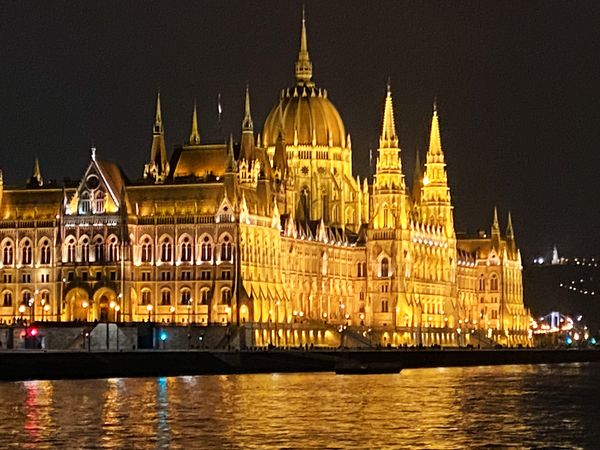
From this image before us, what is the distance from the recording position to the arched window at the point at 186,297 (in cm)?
18488

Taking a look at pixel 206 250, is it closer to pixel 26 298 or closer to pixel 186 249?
pixel 186 249

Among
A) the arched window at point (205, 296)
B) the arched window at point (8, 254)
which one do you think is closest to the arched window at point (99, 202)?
the arched window at point (8, 254)

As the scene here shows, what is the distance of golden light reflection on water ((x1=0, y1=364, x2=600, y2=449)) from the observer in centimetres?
8931

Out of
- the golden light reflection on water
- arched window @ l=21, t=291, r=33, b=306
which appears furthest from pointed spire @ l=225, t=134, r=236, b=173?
the golden light reflection on water

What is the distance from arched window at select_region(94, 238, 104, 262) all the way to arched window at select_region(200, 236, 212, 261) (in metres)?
9.86

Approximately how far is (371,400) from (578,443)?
29092 mm

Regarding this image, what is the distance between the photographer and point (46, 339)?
168 metres

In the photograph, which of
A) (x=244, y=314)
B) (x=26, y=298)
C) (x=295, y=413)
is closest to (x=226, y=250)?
(x=244, y=314)

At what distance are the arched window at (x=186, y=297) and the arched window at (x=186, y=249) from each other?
2.93 meters

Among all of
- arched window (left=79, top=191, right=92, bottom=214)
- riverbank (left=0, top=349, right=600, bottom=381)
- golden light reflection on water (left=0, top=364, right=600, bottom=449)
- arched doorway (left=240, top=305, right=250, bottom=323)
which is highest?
arched window (left=79, top=191, right=92, bottom=214)

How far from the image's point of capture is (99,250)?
188m

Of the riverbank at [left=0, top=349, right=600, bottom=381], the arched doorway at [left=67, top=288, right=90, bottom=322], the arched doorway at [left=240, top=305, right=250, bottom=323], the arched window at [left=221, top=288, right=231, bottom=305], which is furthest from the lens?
the arched doorway at [left=67, top=288, right=90, bottom=322]

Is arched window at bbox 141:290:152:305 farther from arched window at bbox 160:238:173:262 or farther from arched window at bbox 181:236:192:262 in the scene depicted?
arched window at bbox 181:236:192:262

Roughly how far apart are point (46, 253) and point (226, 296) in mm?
19372
